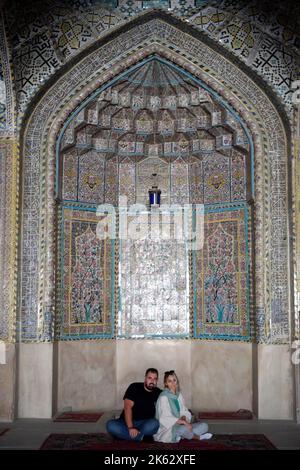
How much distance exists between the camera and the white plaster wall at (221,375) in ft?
28.2

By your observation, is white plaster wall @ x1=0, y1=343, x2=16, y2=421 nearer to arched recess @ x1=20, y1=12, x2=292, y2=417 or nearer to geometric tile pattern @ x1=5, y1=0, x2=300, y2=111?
arched recess @ x1=20, y1=12, x2=292, y2=417

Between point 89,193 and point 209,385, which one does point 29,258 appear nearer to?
point 89,193

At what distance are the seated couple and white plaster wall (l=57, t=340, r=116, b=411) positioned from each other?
6.76ft

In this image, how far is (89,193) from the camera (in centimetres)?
921

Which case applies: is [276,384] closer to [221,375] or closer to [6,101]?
[221,375]

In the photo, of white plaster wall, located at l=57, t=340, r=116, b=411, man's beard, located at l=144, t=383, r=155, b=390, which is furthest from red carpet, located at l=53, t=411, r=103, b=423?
man's beard, located at l=144, t=383, r=155, b=390

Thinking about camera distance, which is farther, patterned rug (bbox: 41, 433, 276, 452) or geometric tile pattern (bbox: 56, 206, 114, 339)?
geometric tile pattern (bbox: 56, 206, 114, 339)

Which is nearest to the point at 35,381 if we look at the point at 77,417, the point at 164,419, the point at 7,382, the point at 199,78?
the point at 7,382

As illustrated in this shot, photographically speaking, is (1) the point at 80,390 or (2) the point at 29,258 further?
(1) the point at 80,390

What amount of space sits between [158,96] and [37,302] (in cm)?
363

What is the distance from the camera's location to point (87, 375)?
8859mm

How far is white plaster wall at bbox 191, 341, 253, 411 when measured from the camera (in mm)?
8602
